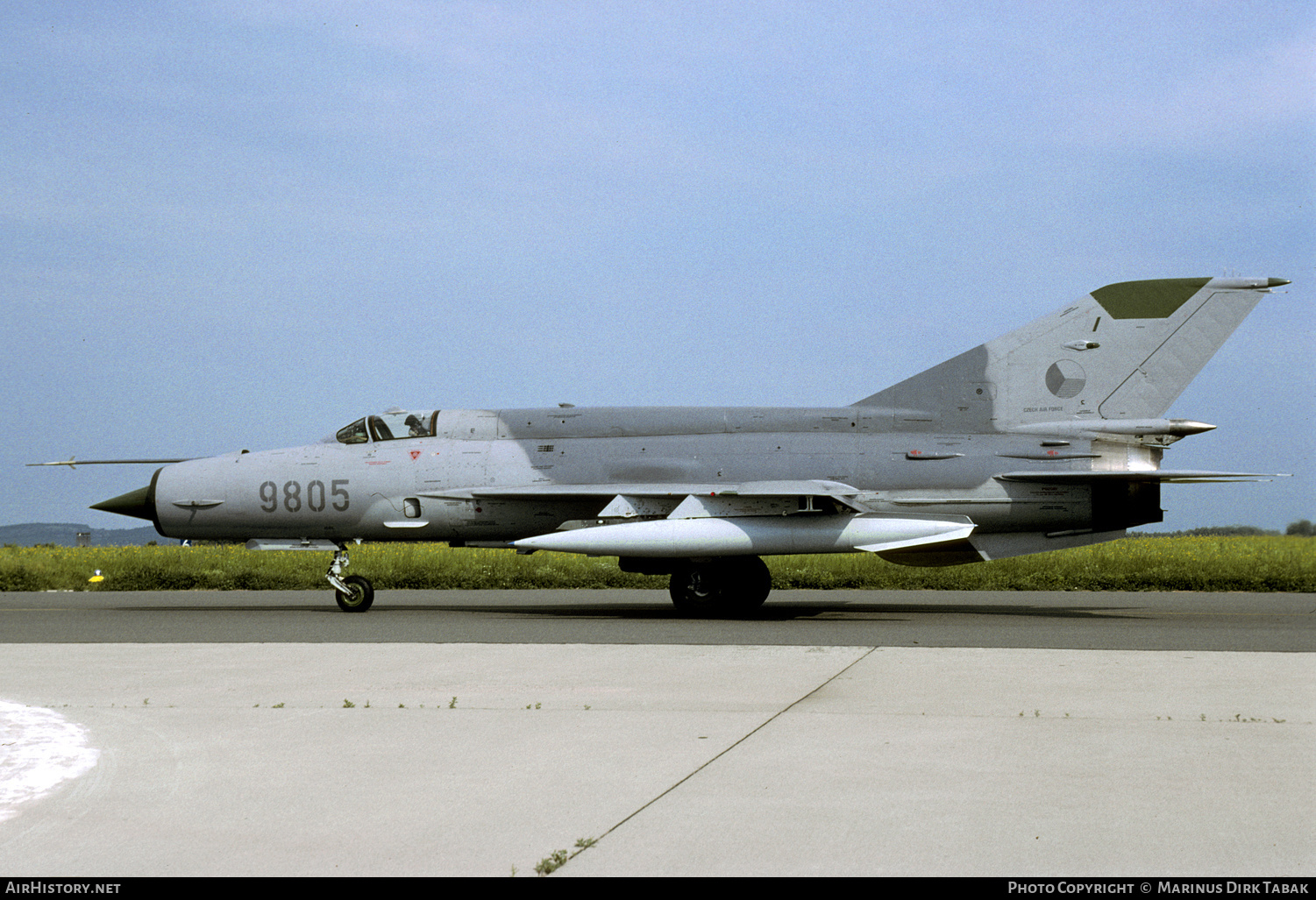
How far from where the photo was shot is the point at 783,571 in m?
21.5

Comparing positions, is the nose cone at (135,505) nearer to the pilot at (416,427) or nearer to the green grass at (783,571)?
the pilot at (416,427)

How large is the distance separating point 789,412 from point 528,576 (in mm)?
8123

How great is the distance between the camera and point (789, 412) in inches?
628

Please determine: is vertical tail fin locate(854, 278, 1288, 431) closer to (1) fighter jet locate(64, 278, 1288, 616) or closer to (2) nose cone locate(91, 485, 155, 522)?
(1) fighter jet locate(64, 278, 1288, 616)

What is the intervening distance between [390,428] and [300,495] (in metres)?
1.56

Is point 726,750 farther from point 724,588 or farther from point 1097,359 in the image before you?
point 1097,359

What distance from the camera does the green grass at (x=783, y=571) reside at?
20.2 metres

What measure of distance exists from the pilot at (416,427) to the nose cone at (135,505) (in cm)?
375

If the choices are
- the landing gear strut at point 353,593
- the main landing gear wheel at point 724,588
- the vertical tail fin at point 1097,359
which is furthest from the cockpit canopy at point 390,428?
the vertical tail fin at point 1097,359

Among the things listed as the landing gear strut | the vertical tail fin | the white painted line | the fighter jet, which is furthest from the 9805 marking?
the white painted line

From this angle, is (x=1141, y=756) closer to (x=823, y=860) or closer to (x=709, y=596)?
(x=823, y=860)

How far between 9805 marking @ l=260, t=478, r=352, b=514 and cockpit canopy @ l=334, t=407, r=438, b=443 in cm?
73
